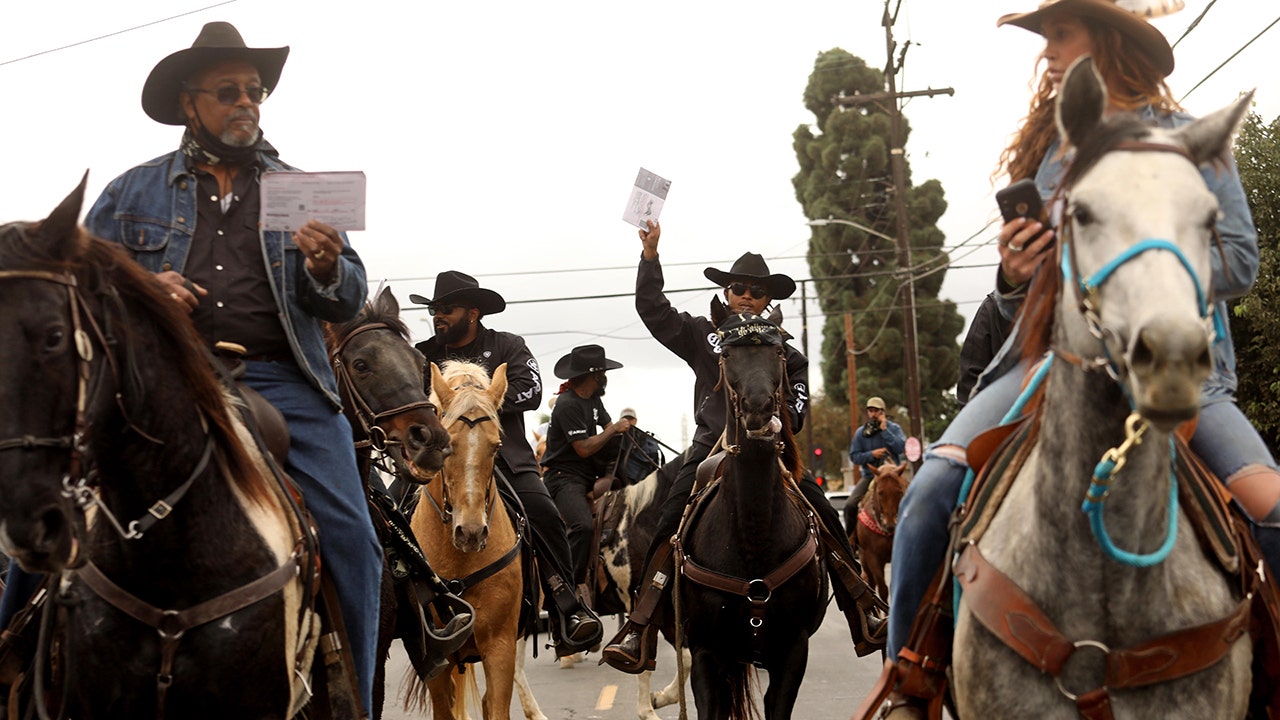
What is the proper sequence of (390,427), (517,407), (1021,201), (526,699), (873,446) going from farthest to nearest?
(873,446) → (526,699) → (517,407) → (390,427) → (1021,201)

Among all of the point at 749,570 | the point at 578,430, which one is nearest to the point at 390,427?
the point at 749,570

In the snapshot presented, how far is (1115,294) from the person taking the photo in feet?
9.98

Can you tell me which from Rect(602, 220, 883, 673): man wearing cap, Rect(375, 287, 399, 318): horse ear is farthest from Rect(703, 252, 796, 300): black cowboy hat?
Rect(375, 287, 399, 318): horse ear

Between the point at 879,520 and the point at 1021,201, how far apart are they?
15213mm

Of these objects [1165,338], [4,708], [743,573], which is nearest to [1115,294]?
[1165,338]

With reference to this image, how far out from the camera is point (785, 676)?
782cm

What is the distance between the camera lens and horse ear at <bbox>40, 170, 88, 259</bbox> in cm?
379

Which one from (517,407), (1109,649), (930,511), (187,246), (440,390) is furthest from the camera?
(517,407)

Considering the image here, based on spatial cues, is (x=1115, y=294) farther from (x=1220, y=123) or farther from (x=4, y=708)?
(x=4, y=708)

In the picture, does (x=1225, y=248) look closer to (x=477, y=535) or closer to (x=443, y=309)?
(x=477, y=535)

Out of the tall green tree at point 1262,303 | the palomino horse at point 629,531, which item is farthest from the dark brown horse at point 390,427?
the tall green tree at point 1262,303

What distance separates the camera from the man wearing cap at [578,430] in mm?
14242

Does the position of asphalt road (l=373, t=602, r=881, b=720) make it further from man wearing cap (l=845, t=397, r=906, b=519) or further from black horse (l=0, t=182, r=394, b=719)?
black horse (l=0, t=182, r=394, b=719)

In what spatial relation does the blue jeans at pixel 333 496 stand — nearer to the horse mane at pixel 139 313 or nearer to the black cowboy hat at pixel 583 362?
the horse mane at pixel 139 313
